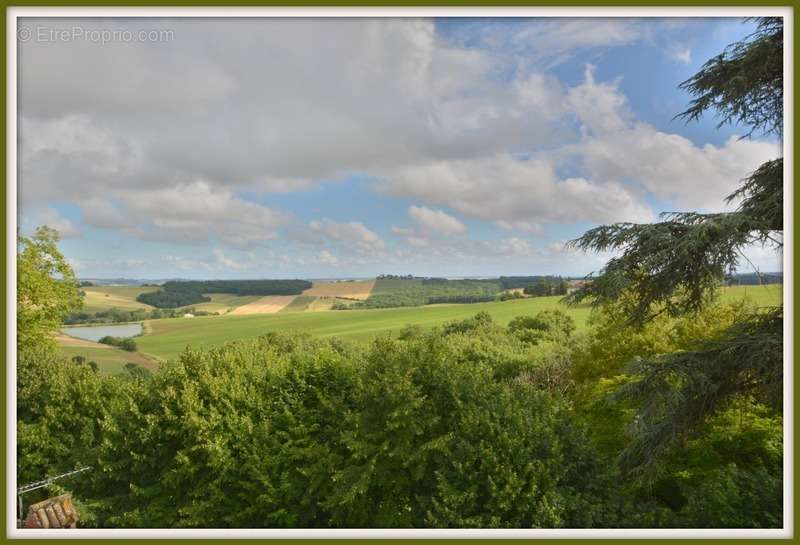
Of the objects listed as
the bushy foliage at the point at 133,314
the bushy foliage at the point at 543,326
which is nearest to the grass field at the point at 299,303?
the bushy foliage at the point at 133,314

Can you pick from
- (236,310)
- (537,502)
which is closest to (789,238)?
(537,502)

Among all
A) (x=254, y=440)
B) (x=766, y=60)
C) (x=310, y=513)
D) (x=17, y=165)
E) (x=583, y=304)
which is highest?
(x=766, y=60)

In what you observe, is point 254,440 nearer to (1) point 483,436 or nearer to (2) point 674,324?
(1) point 483,436

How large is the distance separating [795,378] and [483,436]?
4.74 meters

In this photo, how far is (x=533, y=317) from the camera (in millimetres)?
34188

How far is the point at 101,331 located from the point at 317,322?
36.0 ft

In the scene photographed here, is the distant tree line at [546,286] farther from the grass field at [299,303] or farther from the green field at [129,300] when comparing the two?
the green field at [129,300]

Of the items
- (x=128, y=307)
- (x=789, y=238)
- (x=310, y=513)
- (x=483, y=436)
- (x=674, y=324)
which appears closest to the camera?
(x=789, y=238)

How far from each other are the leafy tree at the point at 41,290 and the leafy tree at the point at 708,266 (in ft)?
71.3

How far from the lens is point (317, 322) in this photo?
28.5 m

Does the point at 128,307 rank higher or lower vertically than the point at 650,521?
higher

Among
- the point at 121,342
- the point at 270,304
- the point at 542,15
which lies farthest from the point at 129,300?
the point at 542,15

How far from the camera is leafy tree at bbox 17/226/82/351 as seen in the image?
19.5m

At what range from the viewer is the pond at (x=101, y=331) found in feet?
67.9
